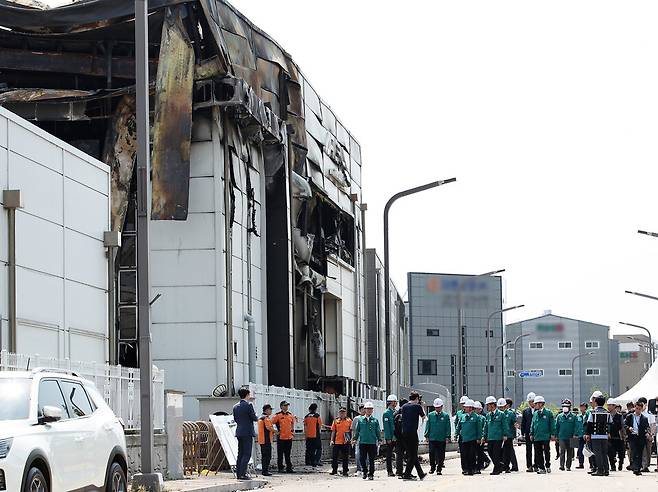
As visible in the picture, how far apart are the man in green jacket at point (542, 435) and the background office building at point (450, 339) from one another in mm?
86539

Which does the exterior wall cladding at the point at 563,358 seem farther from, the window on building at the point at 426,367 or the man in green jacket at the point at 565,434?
the man in green jacket at the point at 565,434

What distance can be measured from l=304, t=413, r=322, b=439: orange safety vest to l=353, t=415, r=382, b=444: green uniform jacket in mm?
6575

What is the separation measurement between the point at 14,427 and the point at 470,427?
20102 mm

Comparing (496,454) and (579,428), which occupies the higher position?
(579,428)

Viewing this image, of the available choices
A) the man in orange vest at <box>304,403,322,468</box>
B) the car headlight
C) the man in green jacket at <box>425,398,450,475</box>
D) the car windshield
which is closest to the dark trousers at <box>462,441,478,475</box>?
the man in green jacket at <box>425,398,450,475</box>

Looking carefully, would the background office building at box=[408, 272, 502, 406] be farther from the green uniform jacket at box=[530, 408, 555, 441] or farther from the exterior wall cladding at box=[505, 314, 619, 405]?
the green uniform jacket at box=[530, 408, 555, 441]

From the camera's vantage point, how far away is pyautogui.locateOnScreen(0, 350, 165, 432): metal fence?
2251 centimetres

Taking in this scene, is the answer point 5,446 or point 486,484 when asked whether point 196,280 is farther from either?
point 5,446

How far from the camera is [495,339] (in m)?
134

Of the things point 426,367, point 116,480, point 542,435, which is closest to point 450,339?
point 426,367

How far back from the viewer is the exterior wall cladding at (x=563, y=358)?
545 ft

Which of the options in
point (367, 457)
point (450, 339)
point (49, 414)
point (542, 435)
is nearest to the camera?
point (49, 414)

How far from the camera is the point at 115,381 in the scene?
25.8 m

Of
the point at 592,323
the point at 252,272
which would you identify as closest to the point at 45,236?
the point at 252,272
